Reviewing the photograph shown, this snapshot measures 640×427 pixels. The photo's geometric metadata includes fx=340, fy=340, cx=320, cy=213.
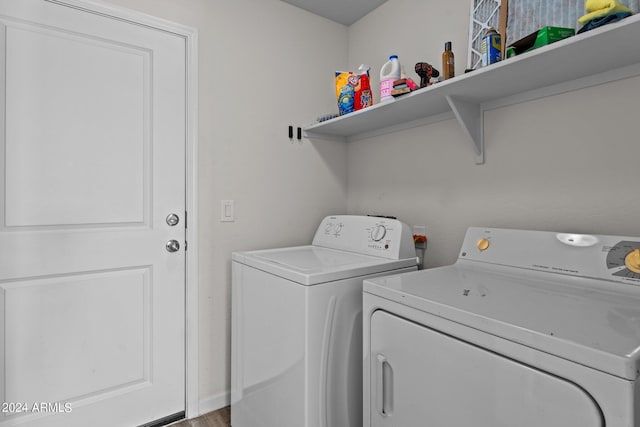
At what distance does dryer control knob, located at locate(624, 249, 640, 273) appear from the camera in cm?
103

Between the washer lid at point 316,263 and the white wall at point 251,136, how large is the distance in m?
0.25

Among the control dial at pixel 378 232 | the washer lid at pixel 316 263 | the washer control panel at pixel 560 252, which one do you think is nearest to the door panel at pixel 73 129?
the washer lid at pixel 316 263

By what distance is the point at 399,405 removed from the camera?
3.43 feet

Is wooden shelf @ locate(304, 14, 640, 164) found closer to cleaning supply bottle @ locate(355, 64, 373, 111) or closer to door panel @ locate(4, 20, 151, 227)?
cleaning supply bottle @ locate(355, 64, 373, 111)

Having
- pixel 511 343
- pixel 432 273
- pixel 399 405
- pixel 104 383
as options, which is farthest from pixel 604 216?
pixel 104 383

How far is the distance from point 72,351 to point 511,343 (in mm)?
1766

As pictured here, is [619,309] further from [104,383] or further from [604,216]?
[104,383]

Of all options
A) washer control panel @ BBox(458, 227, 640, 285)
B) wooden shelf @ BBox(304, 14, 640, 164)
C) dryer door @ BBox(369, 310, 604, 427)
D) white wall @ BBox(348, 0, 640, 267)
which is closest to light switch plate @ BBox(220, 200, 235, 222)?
wooden shelf @ BBox(304, 14, 640, 164)

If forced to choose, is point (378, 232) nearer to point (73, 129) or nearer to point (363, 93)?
point (363, 93)

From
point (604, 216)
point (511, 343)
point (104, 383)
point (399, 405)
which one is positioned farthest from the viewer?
point (104, 383)

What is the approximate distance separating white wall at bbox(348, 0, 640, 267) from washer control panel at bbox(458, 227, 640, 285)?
152 mm

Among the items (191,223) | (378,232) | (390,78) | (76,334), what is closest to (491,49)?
(390,78)

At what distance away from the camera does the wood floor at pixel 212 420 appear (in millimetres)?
1766

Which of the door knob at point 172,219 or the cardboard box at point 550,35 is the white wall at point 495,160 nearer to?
the cardboard box at point 550,35
